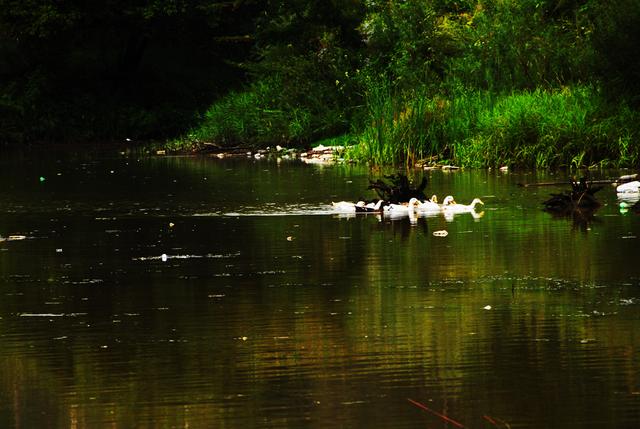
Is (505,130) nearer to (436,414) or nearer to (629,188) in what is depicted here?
(629,188)

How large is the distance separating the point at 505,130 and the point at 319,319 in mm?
20673

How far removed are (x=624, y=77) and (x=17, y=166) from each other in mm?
15231

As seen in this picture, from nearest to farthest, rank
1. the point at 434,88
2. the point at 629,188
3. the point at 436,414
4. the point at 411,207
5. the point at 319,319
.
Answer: the point at 436,414, the point at 319,319, the point at 411,207, the point at 629,188, the point at 434,88

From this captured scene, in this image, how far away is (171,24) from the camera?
5525cm

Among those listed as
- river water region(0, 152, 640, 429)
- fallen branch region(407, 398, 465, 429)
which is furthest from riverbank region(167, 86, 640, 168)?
fallen branch region(407, 398, 465, 429)

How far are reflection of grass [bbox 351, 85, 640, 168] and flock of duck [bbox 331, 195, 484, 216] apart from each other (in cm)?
924

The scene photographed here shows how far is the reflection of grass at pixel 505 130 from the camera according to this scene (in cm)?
3219

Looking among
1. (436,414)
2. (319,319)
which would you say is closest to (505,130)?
(319,319)

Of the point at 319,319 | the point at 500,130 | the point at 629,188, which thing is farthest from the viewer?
the point at 500,130

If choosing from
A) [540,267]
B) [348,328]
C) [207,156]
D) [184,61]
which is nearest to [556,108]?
[207,156]

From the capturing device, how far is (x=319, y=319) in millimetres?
12852

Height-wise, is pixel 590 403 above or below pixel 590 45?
below

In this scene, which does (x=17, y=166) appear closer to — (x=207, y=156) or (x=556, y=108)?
(x=207, y=156)

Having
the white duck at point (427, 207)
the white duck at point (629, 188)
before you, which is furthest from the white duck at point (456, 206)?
the white duck at point (629, 188)
